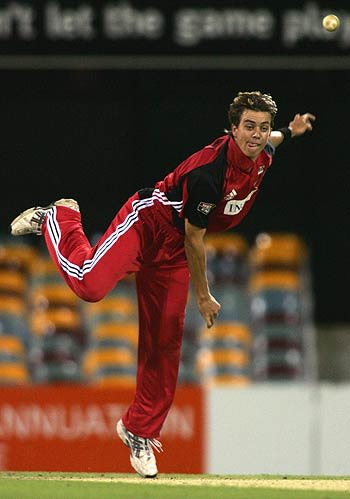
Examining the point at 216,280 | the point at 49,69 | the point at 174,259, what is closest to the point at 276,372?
the point at 216,280

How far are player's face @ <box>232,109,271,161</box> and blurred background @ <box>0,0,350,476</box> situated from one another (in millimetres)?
3834

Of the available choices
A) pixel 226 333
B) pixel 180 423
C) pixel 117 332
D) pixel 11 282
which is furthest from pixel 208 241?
pixel 180 423

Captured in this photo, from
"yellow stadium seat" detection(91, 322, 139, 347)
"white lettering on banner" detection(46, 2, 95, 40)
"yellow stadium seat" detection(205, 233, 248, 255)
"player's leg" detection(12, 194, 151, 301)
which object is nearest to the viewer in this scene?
"player's leg" detection(12, 194, 151, 301)

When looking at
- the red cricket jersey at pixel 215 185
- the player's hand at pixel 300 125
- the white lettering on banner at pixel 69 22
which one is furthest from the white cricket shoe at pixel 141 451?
the white lettering on banner at pixel 69 22

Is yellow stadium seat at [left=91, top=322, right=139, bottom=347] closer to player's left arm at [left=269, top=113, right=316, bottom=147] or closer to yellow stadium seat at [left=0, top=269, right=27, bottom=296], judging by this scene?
yellow stadium seat at [left=0, top=269, right=27, bottom=296]

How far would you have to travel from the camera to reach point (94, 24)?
9.16 metres

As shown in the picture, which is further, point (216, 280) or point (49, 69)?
point (216, 280)

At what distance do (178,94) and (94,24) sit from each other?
201 cm

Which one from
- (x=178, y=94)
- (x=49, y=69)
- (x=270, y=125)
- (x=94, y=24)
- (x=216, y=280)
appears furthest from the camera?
(x=216, y=280)

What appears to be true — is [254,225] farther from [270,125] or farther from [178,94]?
[270,125]

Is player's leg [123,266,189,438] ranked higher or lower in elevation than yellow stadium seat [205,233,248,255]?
higher

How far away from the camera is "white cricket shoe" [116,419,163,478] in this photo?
21.7 ft

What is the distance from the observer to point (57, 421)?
932cm

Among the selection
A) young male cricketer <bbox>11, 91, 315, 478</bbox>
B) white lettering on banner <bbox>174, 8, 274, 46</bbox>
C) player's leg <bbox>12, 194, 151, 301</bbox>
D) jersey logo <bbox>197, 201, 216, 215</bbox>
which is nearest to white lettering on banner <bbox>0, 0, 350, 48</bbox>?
white lettering on banner <bbox>174, 8, 274, 46</bbox>
